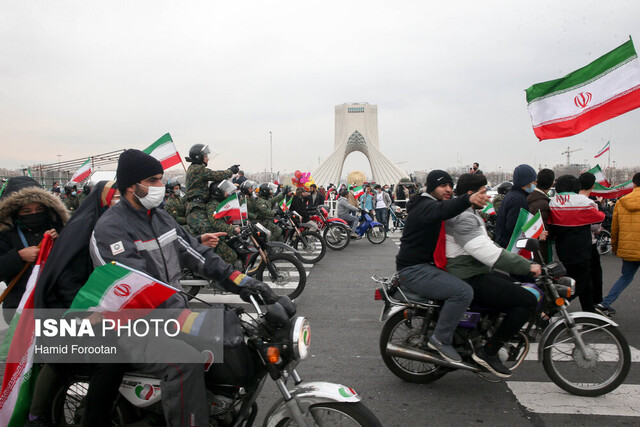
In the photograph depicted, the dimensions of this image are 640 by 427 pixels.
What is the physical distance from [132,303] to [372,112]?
225 feet

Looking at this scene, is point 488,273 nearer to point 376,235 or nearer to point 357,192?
point 376,235

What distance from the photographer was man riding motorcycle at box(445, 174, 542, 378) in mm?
3701

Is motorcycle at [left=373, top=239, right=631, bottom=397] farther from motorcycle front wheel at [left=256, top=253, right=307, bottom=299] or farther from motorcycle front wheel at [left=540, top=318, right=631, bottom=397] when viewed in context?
motorcycle front wheel at [left=256, top=253, right=307, bottom=299]

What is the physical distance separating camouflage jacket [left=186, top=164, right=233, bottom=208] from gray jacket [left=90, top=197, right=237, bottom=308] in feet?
14.3

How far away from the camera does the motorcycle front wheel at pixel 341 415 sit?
237 cm

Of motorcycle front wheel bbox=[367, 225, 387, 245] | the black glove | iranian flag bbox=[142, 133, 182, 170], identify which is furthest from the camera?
motorcycle front wheel bbox=[367, 225, 387, 245]

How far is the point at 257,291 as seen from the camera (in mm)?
2740

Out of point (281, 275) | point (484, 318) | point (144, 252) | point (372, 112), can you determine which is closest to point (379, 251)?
point (281, 275)

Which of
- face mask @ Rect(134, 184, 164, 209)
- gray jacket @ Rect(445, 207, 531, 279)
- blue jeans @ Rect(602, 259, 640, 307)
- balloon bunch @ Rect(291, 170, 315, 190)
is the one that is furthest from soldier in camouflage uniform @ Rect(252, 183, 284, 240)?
face mask @ Rect(134, 184, 164, 209)

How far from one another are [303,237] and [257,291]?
8.39m

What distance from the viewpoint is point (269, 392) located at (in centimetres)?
407

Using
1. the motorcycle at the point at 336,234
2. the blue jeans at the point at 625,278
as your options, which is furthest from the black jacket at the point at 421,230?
the motorcycle at the point at 336,234

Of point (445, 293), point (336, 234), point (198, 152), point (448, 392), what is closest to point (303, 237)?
point (336, 234)

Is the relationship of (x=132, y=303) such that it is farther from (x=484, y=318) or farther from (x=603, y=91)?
(x=603, y=91)
